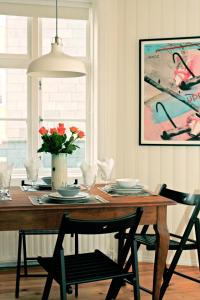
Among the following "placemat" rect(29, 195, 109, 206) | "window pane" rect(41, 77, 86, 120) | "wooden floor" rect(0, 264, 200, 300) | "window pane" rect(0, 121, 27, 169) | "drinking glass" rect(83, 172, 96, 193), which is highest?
"window pane" rect(41, 77, 86, 120)

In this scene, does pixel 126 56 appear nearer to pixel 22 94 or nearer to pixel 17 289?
pixel 22 94

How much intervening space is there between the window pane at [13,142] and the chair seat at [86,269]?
68.9 inches

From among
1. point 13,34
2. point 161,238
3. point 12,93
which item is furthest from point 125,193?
point 13,34

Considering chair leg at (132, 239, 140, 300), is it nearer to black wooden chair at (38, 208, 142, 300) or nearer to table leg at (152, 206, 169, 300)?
black wooden chair at (38, 208, 142, 300)

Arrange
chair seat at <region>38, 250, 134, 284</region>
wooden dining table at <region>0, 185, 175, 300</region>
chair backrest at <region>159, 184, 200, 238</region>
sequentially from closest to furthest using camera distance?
1. chair seat at <region>38, 250, 134, 284</region>
2. wooden dining table at <region>0, 185, 175, 300</region>
3. chair backrest at <region>159, 184, 200, 238</region>

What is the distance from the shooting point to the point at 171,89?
15.0 feet

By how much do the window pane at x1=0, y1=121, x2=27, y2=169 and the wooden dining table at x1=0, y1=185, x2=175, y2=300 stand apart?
1245 millimetres

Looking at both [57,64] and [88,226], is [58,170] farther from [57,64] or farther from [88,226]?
[88,226]

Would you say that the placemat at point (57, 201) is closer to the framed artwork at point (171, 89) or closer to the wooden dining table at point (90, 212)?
the wooden dining table at point (90, 212)

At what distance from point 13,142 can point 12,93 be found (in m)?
0.47

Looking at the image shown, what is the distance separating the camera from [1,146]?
15.1 ft

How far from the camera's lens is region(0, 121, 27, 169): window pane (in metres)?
4.61

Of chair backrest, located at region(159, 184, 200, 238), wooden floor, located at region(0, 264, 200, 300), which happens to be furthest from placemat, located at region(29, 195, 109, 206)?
wooden floor, located at region(0, 264, 200, 300)

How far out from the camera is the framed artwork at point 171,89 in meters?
4.54
